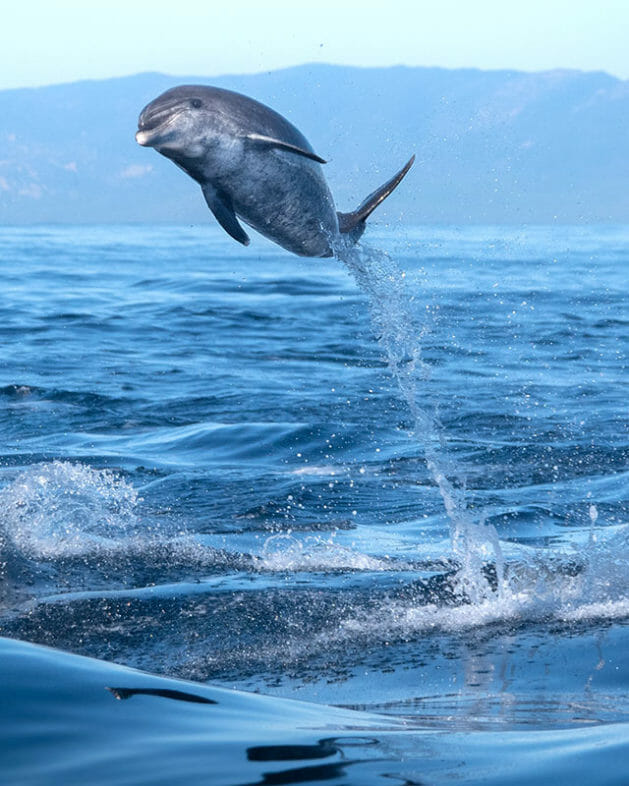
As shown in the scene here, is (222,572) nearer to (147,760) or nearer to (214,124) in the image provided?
(214,124)

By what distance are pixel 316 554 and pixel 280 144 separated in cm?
343

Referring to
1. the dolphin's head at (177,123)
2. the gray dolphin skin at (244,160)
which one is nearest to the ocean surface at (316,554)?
the gray dolphin skin at (244,160)

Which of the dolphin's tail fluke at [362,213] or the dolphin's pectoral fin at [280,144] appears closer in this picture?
the dolphin's pectoral fin at [280,144]

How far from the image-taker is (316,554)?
8320 millimetres

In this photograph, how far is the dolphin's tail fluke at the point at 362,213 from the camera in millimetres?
6781

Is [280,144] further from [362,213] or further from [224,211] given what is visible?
[362,213]

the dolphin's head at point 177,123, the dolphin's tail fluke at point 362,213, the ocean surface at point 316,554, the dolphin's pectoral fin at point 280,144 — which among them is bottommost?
the ocean surface at point 316,554

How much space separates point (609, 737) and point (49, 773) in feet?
5.86

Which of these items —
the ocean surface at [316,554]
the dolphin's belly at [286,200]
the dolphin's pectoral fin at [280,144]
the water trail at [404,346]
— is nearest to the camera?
the ocean surface at [316,554]

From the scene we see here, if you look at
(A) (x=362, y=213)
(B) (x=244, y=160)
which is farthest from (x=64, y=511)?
(B) (x=244, y=160)

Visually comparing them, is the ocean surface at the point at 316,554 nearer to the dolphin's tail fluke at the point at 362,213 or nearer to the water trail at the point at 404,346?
the water trail at the point at 404,346

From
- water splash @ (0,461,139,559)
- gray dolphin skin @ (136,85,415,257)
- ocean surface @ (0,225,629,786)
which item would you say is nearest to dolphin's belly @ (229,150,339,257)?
gray dolphin skin @ (136,85,415,257)

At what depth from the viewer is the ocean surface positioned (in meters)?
3.51

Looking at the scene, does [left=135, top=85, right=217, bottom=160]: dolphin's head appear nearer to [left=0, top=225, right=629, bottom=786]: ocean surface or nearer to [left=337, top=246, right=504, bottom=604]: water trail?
[left=337, top=246, right=504, bottom=604]: water trail
